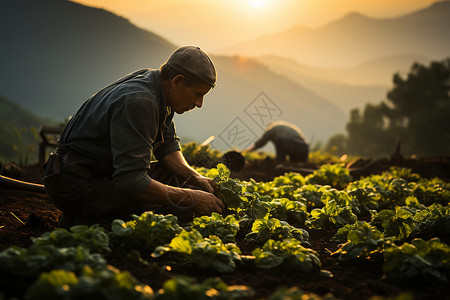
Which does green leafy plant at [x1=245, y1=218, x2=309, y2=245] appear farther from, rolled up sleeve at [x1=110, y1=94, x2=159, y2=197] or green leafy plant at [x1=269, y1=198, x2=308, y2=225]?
rolled up sleeve at [x1=110, y1=94, x2=159, y2=197]

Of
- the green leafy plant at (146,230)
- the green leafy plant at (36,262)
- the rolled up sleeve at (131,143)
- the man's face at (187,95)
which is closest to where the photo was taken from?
the green leafy plant at (36,262)

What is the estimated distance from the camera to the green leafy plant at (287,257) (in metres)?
2.48

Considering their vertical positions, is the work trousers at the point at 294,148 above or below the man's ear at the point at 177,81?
below

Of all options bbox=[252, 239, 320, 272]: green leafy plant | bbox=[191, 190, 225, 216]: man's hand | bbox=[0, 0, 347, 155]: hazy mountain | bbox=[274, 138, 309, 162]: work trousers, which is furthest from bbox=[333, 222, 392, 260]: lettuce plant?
bbox=[0, 0, 347, 155]: hazy mountain

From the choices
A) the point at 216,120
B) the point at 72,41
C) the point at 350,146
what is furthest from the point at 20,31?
the point at 350,146

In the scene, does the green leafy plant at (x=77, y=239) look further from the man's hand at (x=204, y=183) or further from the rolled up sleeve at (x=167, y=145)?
the rolled up sleeve at (x=167, y=145)

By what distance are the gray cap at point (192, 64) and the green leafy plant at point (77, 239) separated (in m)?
1.45

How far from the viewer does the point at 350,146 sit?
25703 millimetres

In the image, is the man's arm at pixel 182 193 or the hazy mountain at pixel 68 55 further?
the hazy mountain at pixel 68 55

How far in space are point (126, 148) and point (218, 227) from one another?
3.15ft

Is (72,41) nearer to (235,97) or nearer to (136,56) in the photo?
(136,56)

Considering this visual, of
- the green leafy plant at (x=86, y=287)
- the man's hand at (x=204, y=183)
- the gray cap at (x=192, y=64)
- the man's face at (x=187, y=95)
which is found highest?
the gray cap at (x=192, y=64)

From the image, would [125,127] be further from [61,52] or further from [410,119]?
[61,52]

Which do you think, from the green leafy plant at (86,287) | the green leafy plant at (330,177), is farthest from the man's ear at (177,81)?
the green leafy plant at (330,177)
